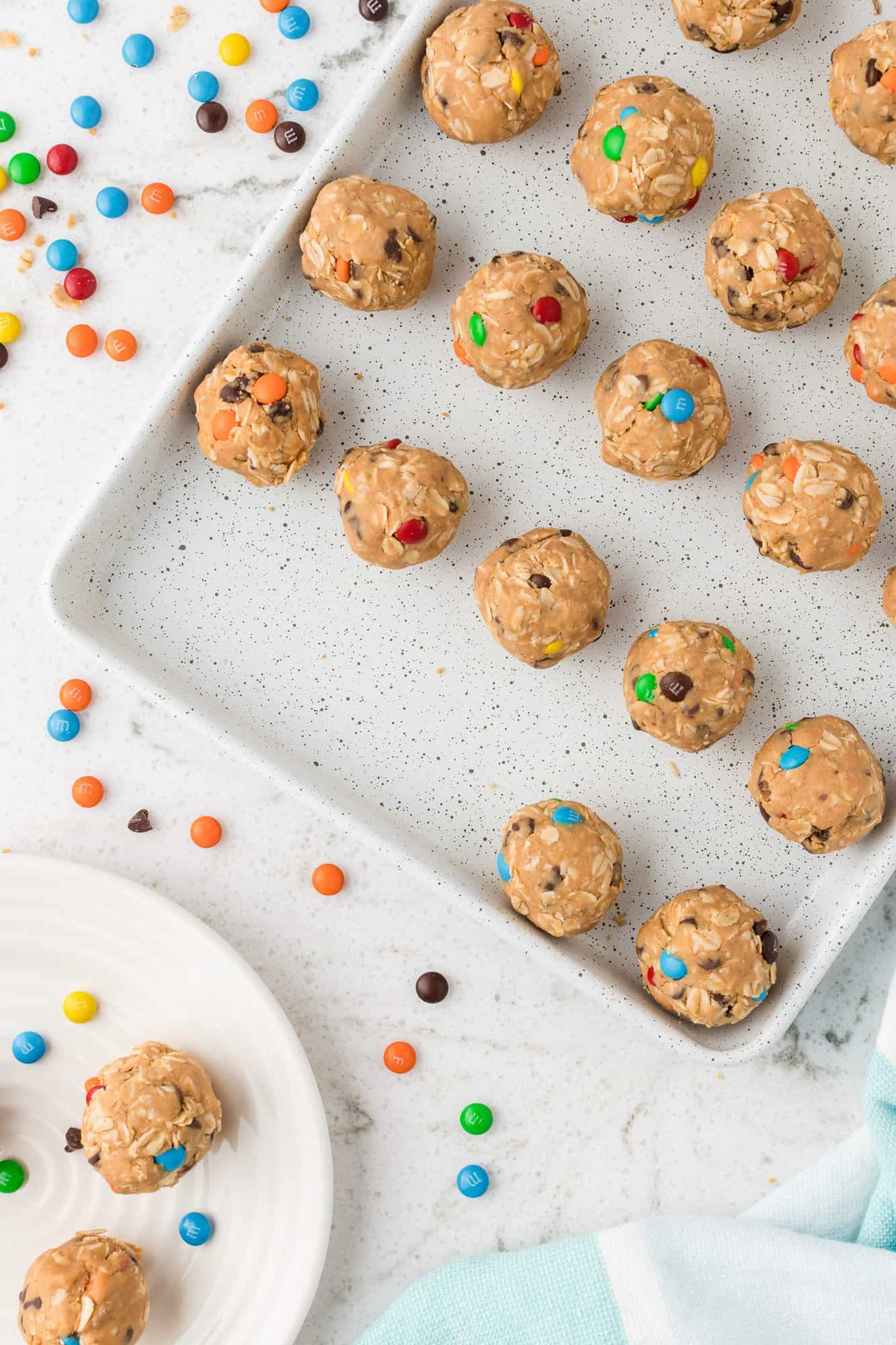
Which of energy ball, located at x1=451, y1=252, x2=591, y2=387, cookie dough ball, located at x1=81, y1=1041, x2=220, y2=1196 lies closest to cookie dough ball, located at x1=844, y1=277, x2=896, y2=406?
energy ball, located at x1=451, y1=252, x2=591, y2=387

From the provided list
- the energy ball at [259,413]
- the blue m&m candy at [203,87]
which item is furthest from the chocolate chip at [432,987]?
the blue m&m candy at [203,87]

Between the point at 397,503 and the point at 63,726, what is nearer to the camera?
the point at 397,503

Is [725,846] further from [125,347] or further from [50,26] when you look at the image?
[50,26]

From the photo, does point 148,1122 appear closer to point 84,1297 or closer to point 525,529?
point 84,1297

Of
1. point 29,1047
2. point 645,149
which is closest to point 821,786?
point 645,149

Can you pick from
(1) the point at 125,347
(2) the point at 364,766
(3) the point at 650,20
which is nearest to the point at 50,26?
(1) the point at 125,347

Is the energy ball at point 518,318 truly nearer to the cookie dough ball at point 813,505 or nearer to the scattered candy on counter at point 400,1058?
the cookie dough ball at point 813,505
